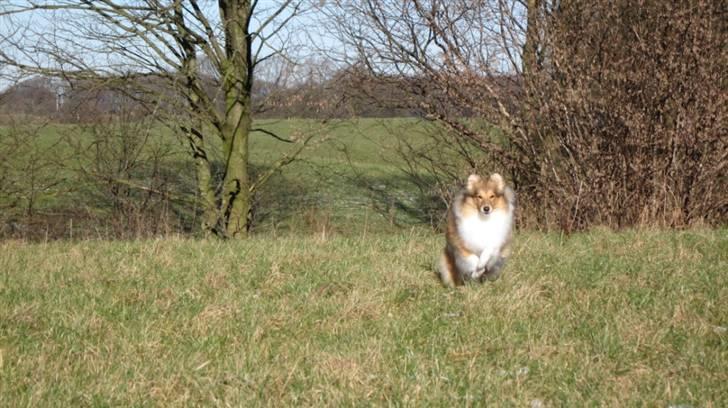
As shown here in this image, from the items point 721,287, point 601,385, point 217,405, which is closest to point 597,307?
point 721,287

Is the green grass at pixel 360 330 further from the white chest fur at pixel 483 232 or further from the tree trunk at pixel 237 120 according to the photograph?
the tree trunk at pixel 237 120

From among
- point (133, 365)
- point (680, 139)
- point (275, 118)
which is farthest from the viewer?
point (275, 118)

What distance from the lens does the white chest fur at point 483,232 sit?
6.41 meters

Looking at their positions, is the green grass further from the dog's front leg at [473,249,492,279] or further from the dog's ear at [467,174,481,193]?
the dog's ear at [467,174,481,193]

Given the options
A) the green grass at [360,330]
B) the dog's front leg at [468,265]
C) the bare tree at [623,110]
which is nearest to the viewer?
the green grass at [360,330]

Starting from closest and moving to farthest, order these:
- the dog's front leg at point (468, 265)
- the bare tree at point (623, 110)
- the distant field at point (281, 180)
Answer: the dog's front leg at point (468, 265), the bare tree at point (623, 110), the distant field at point (281, 180)

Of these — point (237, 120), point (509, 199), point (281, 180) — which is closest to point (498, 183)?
point (509, 199)

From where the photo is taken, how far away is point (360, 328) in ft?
17.0

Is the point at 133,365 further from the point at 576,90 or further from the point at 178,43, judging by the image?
the point at 178,43

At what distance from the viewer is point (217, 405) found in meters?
3.80

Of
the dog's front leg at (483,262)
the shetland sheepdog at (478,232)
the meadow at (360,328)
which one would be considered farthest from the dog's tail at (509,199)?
the meadow at (360,328)

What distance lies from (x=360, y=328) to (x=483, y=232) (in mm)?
1705

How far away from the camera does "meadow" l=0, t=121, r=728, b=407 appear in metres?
4.01

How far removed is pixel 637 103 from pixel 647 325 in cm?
651
